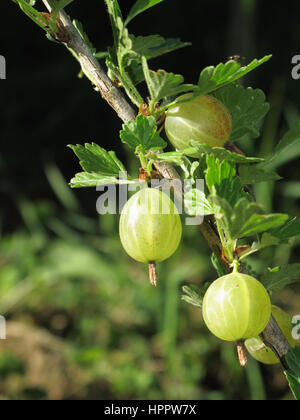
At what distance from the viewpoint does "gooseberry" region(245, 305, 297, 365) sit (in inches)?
15.9

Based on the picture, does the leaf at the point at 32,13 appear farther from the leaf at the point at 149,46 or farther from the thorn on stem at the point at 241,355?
the thorn on stem at the point at 241,355

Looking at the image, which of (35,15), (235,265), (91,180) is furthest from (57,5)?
(235,265)

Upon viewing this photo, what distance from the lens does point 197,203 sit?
1.13 feet

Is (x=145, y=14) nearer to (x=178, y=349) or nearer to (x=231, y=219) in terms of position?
(x=178, y=349)

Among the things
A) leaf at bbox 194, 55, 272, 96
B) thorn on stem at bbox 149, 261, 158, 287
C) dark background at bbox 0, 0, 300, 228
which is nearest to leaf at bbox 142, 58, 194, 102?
leaf at bbox 194, 55, 272, 96

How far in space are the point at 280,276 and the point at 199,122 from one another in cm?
14

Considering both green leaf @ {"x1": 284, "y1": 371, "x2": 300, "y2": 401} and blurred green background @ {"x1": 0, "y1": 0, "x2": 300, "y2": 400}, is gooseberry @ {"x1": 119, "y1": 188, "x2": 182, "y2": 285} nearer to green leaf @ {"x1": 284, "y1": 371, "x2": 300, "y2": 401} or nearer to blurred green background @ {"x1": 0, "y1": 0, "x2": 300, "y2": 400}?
green leaf @ {"x1": 284, "y1": 371, "x2": 300, "y2": 401}

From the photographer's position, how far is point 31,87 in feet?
8.95

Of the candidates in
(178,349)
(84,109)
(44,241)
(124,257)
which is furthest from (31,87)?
(178,349)

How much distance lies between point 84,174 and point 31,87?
252 cm

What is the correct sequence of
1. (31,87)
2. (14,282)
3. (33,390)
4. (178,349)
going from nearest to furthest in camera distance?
(33,390) → (178,349) → (14,282) → (31,87)

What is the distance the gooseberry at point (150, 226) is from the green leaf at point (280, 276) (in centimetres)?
9

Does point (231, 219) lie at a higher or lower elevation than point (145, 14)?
lower

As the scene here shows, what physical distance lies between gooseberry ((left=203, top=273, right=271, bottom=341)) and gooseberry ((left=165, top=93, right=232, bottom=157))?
0.11 metres
